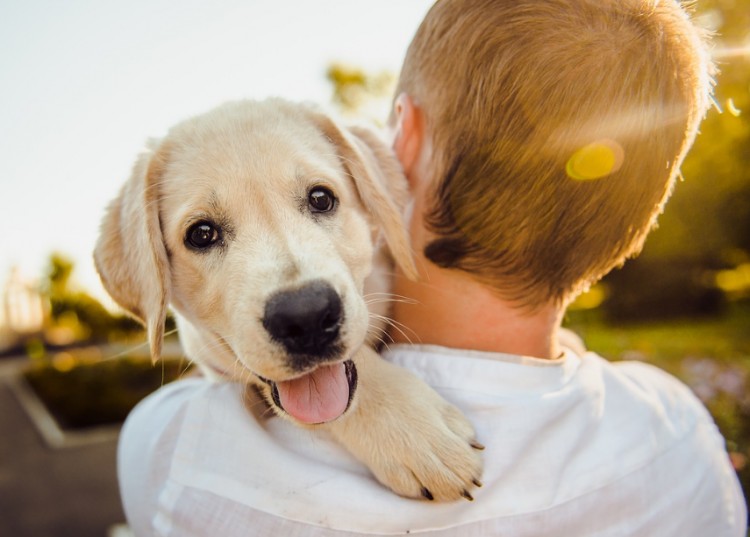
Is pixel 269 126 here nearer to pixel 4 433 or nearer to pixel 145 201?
pixel 145 201

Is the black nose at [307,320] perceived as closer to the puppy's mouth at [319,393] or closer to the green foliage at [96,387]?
the puppy's mouth at [319,393]

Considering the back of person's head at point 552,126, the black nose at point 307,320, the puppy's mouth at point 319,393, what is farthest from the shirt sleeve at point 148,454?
the back of person's head at point 552,126

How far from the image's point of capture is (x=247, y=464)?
195 cm

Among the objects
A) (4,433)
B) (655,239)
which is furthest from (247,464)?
(655,239)

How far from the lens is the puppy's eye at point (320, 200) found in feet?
8.68

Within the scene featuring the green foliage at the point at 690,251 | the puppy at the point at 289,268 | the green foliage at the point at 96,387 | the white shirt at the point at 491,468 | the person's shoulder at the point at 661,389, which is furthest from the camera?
the green foliage at the point at 690,251

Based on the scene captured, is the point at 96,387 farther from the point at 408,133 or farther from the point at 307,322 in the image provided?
the point at 307,322

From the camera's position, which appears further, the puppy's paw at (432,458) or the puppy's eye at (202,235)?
the puppy's eye at (202,235)

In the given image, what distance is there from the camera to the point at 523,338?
2416mm

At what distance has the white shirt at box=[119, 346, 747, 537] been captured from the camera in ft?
6.27

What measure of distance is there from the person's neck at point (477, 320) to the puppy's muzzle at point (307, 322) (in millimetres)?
452

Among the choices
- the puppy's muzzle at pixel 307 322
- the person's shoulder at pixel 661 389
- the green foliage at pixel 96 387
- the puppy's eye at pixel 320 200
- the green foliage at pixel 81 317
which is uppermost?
the puppy's eye at pixel 320 200

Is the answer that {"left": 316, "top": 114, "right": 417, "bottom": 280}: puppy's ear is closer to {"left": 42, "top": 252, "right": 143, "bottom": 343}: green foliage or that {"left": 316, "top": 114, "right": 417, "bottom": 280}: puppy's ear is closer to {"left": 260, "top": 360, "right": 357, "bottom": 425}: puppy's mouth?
{"left": 260, "top": 360, "right": 357, "bottom": 425}: puppy's mouth

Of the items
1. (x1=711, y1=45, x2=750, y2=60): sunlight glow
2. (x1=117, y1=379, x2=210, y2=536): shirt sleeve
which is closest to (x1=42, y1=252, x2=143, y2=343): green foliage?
(x1=711, y1=45, x2=750, y2=60): sunlight glow
